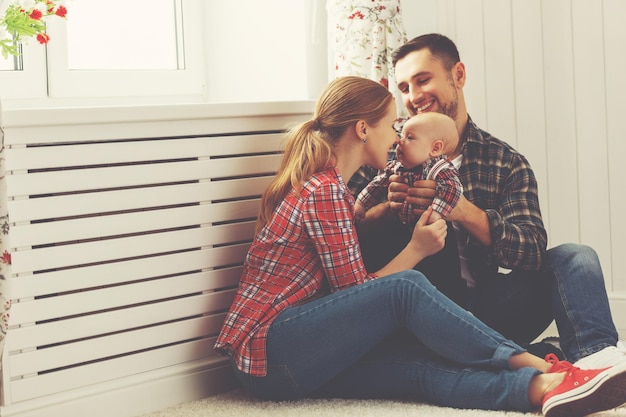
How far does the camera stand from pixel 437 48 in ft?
7.16

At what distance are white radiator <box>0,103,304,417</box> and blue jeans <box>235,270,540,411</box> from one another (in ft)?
0.72

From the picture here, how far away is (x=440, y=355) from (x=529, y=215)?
18.3 inches

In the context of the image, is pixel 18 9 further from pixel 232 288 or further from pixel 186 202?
pixel 232 288

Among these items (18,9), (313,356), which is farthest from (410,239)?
(18,9)

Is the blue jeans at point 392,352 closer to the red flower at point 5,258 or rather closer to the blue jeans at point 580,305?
the blue jeans at point 580,305

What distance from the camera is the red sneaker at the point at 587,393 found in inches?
59.0

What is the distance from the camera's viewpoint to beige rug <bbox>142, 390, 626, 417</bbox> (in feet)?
5.47

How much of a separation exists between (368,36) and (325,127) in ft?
1.94

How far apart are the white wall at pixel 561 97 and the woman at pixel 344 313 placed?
0.82 meters

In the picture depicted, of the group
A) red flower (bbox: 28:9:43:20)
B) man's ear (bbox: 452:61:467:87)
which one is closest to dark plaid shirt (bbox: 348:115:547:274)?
man's ear (bbox: 452:61:467:87)

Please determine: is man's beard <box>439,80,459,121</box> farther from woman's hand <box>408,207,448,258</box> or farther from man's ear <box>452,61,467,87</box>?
woman's hand <box>408,207,448,258</box>

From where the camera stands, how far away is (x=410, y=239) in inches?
77.2

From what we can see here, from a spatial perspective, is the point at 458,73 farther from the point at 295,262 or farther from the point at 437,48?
the point at 295,262

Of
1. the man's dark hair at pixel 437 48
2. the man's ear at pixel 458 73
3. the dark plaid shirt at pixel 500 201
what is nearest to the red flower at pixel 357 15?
the man's dark hair at pixel 437 48
